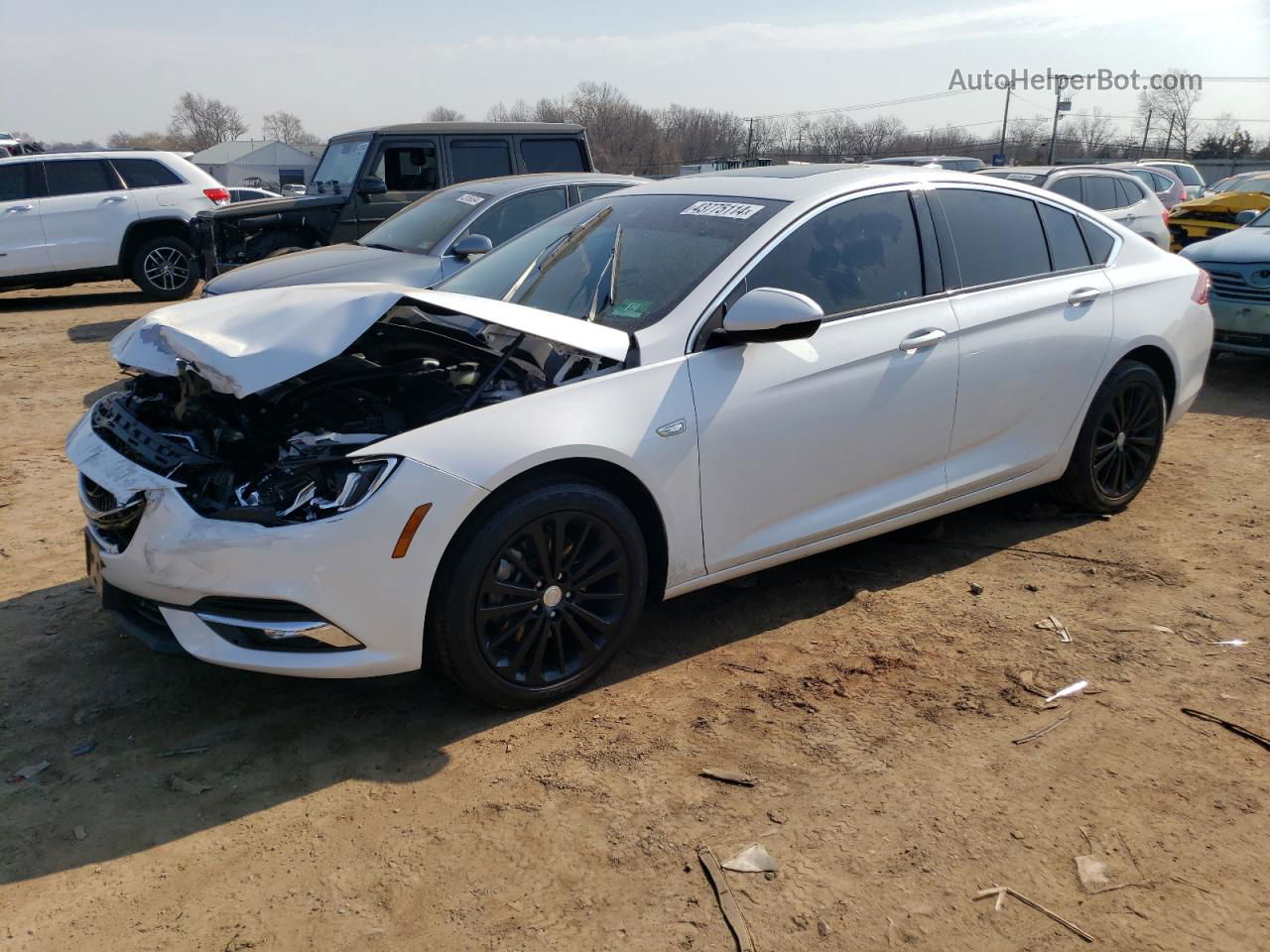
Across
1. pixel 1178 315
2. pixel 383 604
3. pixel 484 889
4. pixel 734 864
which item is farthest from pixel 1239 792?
pixel 1178 315

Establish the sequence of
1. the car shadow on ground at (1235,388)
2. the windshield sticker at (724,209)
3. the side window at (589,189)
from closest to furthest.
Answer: the windshield sticker at (724,209), the car shadow on ground at (1235,388), the side window at (589,189)

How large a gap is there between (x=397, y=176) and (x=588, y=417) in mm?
8039

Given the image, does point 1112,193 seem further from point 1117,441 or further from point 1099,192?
point 1117,441

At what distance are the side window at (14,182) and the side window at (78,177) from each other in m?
0.25

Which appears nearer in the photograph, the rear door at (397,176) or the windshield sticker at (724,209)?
the windshield sticker at (724,209)

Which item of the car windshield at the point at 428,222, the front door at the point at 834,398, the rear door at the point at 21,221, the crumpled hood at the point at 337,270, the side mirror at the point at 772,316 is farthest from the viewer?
the rear door at the point at 21,221

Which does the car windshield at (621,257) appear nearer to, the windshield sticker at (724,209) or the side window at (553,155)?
the windshield sticker at (724,209)

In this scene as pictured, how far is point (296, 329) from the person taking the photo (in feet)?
11.2

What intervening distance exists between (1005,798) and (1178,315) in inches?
128

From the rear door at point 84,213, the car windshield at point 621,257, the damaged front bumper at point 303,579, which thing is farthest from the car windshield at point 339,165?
the damaged front bumper at point 303,579

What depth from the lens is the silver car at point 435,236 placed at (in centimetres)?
763

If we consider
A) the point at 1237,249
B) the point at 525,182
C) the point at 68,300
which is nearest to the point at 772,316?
the point at 525,182

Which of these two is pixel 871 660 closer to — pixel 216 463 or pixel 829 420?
pixel 829 420

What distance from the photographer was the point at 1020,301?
4.50 m
